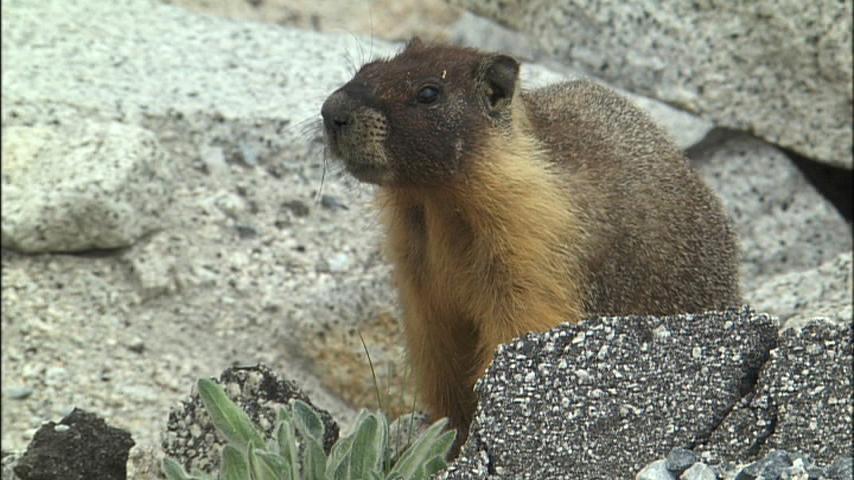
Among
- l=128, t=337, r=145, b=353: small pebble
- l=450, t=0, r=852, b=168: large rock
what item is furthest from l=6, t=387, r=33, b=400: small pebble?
l=450, t=0, r=852, b=168: large rock

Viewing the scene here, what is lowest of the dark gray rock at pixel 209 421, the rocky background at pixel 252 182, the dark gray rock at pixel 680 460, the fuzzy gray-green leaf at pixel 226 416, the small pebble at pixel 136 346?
the small pebble at pixel 136 346

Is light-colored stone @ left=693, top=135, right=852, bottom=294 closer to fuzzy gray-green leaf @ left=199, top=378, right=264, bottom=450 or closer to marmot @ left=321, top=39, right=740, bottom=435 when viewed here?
marmot @ left=321, top=39, right=740, bottom=435

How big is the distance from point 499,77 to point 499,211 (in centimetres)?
37

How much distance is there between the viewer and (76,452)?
156 inches

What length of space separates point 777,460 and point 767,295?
7.93 ft

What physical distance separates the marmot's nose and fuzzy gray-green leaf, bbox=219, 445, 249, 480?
952 mm

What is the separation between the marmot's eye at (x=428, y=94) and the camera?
4.10m

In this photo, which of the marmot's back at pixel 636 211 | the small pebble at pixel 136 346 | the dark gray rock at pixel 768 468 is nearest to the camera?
the dark gray rock at pixel 768 468

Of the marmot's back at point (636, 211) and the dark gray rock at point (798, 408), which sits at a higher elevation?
the dark gray rock at point (798, 408)

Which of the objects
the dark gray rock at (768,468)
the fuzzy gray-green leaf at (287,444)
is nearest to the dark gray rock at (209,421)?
the fuzzy gray-green leaf at (287,444)

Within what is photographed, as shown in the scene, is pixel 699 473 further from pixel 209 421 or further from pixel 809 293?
pixel 809 293

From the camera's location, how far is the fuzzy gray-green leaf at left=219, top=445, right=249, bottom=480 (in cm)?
345

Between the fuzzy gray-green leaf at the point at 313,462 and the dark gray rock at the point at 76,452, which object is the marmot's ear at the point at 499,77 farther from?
the dark gray rock at the point at 76,452

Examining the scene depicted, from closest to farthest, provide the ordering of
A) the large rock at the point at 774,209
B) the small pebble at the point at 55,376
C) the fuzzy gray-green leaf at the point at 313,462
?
the fuzzy gray-green leaf at the point at 313,462 < the small pebble at the point at 55,376 < the large rock at the point at 774,209
